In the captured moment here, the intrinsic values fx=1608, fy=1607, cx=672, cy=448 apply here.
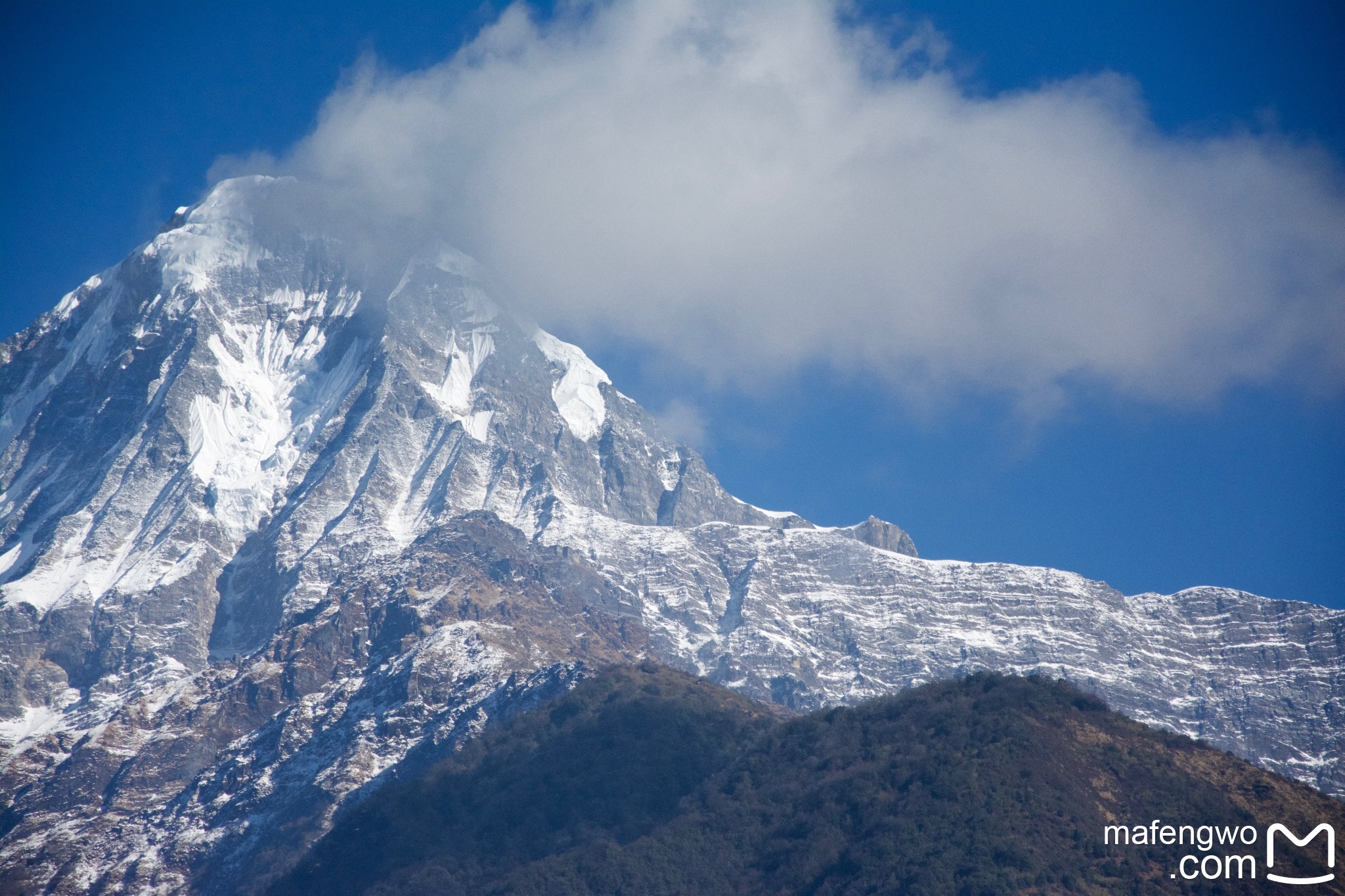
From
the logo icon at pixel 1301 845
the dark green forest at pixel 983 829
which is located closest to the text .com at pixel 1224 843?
the logo icon at pixel 1301 845

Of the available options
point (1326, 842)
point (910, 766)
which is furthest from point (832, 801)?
point (1326, 842)

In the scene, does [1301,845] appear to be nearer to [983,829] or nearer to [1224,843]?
[1224,843]

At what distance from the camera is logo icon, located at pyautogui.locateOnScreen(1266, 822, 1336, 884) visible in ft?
538

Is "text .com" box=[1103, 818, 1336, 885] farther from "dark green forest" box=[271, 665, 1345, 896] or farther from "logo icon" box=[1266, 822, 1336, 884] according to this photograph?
"dark green forest" box=[271, 665, 1345, 896]

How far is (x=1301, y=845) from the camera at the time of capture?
17162cm

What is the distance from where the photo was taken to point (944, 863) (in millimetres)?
170500

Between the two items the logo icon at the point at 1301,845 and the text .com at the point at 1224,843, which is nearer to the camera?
the logo icon at the point at 1301,845

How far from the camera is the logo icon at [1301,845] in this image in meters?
164

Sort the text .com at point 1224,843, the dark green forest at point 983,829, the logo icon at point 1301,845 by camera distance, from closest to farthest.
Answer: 1. the logo icon at point 1301,845
2. the text .com at point 1224,843
3. the dark green forest at point 983,829

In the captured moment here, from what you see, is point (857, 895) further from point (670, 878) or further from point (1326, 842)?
point (1326, 842)

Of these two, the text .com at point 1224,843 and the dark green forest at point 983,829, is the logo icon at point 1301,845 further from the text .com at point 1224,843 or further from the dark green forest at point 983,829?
the dark green forest at point 983,829

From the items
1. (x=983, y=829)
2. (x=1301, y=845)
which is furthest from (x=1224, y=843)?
(x=983, y=829)

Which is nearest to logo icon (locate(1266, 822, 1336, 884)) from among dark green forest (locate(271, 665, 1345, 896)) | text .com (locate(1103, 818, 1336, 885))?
text .com (locate(1103, 818, 1336, 885))

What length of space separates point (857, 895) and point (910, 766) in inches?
1097
